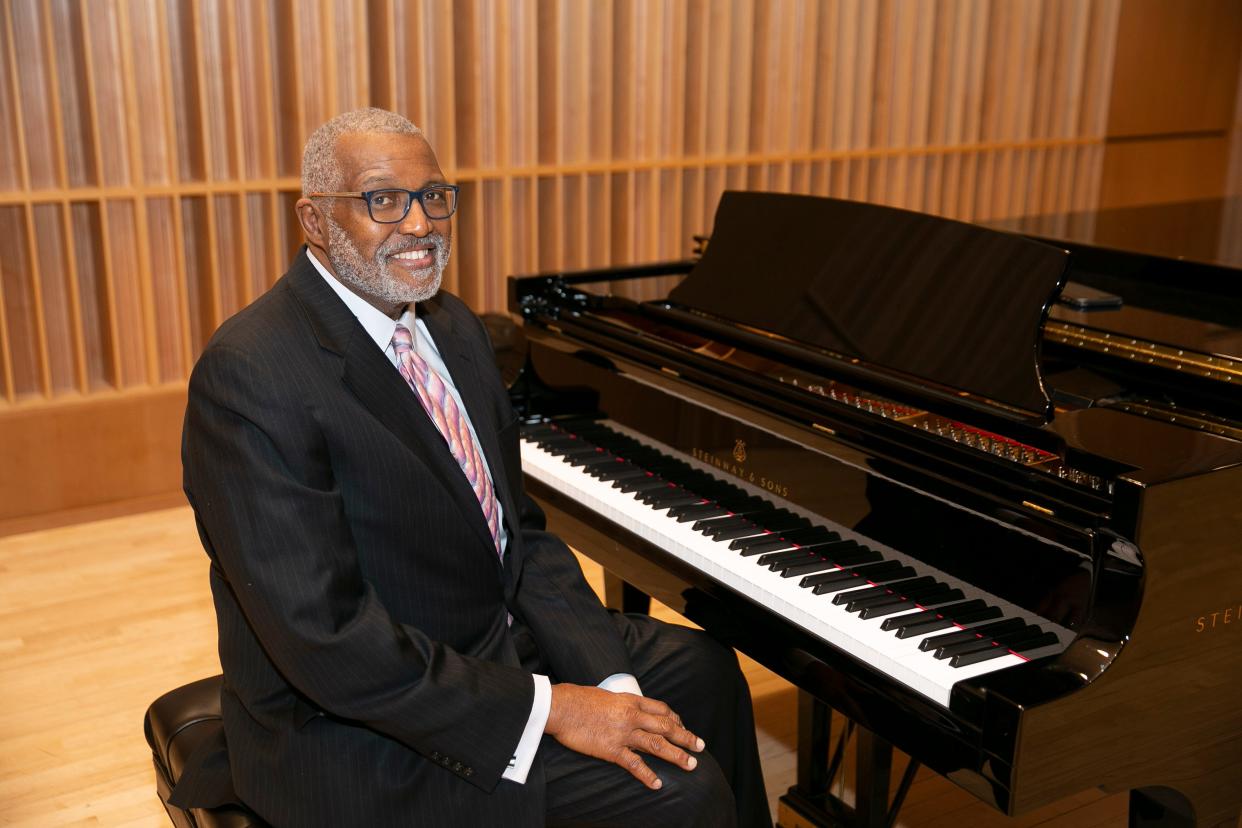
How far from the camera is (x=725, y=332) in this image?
2.45 metres

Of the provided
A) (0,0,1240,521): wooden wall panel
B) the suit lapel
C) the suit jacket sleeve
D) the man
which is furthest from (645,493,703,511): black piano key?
(0,0,1240,521): wooden wall panel

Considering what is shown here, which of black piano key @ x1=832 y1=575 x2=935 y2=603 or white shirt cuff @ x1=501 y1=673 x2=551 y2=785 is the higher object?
black piano key @ x1=832 y1=575 x2=935 y2=603

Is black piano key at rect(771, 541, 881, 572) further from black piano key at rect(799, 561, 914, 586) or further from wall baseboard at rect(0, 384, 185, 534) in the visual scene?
wall baseboard at rect(0, 384, 185, 534)

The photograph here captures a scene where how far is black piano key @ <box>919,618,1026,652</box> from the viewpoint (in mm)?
1761

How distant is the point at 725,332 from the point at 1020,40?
437cm

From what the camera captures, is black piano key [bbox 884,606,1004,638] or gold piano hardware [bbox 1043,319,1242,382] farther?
gold piano hardware [bbox 1043,319,1242,382]

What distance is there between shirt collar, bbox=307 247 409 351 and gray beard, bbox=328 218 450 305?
0.01 m

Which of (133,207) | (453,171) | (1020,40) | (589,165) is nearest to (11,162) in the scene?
(133,207)

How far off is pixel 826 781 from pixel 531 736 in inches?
34.6

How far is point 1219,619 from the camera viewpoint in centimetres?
170

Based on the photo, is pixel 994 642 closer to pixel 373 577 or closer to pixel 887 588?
pixel 887 588

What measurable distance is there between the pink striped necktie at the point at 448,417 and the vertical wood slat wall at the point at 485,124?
2.65m

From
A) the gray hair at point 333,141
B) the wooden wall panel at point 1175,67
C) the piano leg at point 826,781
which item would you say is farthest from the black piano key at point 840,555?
the wooden wall panel at point 1175,67

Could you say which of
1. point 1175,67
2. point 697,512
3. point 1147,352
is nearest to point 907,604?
point 697,512
